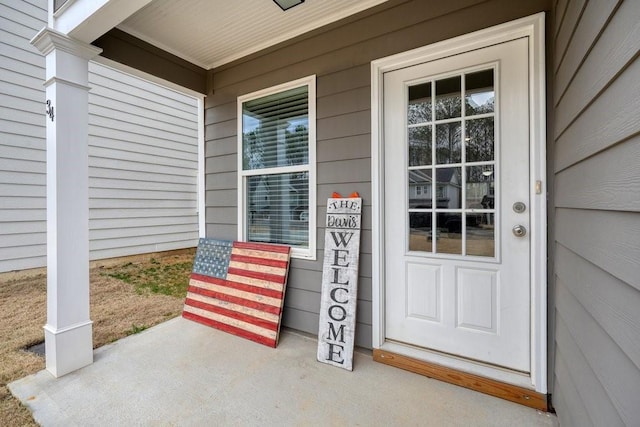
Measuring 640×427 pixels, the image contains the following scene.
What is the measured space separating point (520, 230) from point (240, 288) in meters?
2.21

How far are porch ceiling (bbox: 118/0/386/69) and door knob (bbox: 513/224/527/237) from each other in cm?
177

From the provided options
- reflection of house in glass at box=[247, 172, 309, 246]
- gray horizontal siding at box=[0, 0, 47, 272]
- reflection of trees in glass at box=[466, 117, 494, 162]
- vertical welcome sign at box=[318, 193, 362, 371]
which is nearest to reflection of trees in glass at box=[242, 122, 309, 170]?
reflection of house in glass at box=[247, 172, 309, 246]

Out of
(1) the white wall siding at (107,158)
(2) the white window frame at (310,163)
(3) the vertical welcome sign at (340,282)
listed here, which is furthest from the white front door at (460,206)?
(1) the white wall siding at (107,158)

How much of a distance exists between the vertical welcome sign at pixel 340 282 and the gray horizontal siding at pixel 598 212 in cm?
118

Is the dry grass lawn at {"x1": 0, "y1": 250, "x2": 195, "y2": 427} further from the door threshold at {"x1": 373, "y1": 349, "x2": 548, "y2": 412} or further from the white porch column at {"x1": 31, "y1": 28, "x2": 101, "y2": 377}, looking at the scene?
the door threshold at {"x1": 373, "y1": 349, "x2": 548, "y2": 412}

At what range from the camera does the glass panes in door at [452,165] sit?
6.01 feet

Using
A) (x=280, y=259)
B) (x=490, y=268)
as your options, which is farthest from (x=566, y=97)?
(x=280, y=259)

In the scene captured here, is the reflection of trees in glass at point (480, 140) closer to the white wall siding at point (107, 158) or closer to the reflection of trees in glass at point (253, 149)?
the reflection of trees in glass at point (253, 149)

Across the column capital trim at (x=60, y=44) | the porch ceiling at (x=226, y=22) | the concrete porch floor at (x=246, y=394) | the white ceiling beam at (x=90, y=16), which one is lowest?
the concrete porch floor at (x=246, y=394)

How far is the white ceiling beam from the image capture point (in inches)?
68.6

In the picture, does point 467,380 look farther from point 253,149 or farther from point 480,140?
point 253,149

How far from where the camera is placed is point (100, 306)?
3170mm

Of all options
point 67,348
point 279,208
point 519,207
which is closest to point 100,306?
point 67,348

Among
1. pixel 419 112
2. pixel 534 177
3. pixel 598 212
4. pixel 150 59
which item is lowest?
pixel 598 212
